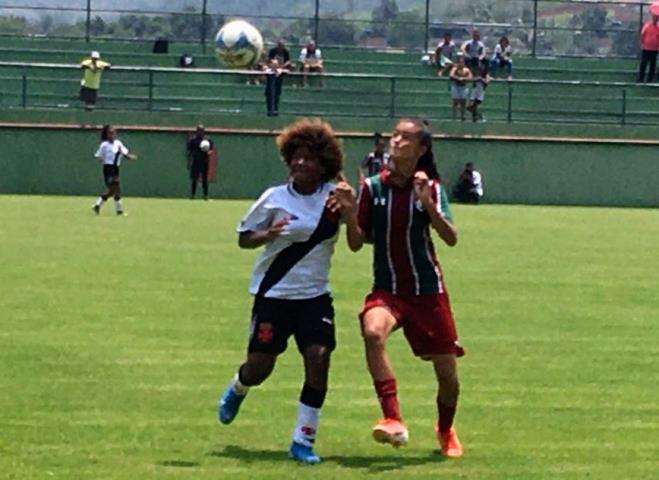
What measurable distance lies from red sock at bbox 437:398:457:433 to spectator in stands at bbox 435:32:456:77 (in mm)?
41774

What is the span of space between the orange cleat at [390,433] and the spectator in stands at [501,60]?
43.3 metres

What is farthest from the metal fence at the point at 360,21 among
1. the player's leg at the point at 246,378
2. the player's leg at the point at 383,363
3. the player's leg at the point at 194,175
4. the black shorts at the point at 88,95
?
the player's leg at the point at 383,363

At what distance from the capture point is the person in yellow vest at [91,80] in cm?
4575

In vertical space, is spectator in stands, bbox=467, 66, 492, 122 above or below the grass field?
above

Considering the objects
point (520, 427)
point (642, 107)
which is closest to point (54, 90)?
point (642, 107)

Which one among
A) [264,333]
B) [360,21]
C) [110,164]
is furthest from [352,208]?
[360,21]

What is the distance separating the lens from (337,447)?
9977mm

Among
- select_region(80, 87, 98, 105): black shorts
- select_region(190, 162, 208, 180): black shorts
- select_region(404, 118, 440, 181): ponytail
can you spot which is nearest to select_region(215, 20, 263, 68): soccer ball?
select_region(190, 162, 208, 180): black shorts

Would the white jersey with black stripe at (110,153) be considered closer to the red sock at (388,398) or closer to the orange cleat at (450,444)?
the orange cleat at (450,444)

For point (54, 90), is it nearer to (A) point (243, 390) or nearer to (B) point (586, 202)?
(B) point (586, 202)

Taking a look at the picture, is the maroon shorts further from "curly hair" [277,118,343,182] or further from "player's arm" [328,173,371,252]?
"curly hair" [277,118,343,182]

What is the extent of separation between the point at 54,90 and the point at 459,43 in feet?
48.8

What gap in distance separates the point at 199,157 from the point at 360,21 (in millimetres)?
12528

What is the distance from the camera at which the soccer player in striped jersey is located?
369 inches
